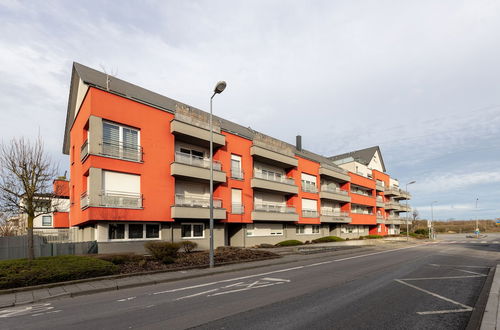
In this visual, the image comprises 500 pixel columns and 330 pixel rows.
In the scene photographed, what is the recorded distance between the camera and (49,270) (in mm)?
11102

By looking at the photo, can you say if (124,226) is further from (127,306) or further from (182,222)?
(127,306)

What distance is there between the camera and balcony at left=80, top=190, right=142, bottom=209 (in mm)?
17547

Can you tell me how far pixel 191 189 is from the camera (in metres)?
24.3

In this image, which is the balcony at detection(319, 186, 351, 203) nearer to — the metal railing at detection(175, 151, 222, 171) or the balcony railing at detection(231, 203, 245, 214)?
the balcony railing at detection(231, 203, 245, 214)

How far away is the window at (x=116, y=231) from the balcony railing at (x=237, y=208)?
9798 millimetres

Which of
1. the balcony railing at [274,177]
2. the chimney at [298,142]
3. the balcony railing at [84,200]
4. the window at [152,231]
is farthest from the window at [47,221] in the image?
the chimney at [298,142]

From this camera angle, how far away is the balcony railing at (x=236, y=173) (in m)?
27.3

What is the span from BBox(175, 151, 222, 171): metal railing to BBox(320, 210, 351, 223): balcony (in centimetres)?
1896

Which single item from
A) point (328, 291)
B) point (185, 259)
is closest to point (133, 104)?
point (185, 259)

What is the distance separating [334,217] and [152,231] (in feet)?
88.9

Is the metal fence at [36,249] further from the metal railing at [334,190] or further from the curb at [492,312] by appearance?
the metal railing at [334,190]

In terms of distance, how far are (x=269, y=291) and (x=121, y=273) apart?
6.85 metres

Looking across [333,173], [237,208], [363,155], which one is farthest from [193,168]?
[363,155]

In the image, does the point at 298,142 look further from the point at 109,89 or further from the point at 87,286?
the point at 87,286
